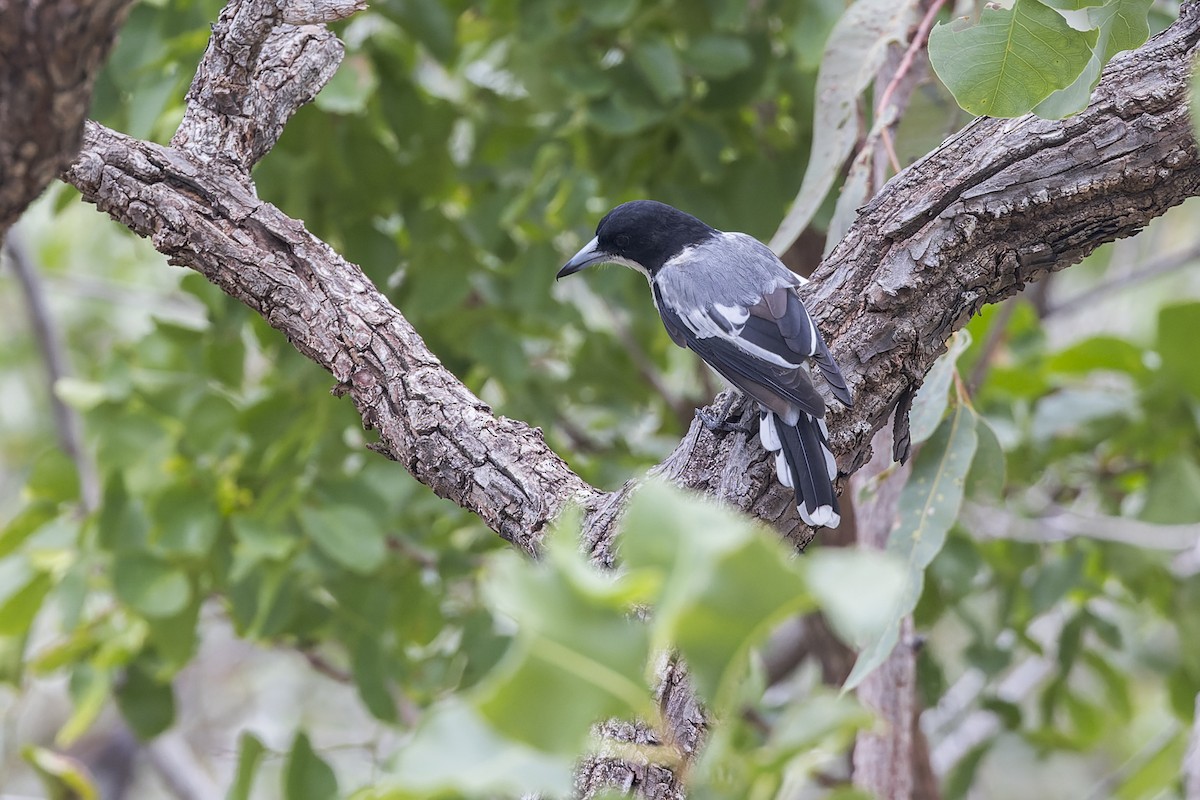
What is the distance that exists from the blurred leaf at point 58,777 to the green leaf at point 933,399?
1.95 meters

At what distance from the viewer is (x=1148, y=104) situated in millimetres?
A: 1700

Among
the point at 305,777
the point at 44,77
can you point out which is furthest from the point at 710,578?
the point at 305,777

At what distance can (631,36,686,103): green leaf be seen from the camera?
8.73ft

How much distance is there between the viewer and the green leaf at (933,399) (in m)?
2.10

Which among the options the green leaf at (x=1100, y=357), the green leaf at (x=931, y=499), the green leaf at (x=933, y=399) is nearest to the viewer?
the green leaf at (x=931, y=499)

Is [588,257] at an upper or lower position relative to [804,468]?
upper

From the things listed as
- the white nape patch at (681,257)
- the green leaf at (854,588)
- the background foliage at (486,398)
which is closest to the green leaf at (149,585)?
the background foliage at (486,398)

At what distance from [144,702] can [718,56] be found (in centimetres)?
228

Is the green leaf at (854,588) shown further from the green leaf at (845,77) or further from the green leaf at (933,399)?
the green leaf at (845,77)

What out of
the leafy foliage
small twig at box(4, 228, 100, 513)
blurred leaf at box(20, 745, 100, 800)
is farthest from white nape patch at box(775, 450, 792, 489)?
small twig at box(4, 228, 100, 513)

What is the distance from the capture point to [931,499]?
2.06 m

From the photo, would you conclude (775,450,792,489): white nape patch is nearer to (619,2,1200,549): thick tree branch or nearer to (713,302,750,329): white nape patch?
(619,2,1200,549): thick tree branch

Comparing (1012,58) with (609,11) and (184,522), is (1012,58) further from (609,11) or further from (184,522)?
(184,522)

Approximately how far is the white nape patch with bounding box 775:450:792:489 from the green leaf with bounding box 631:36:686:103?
4.02ft
